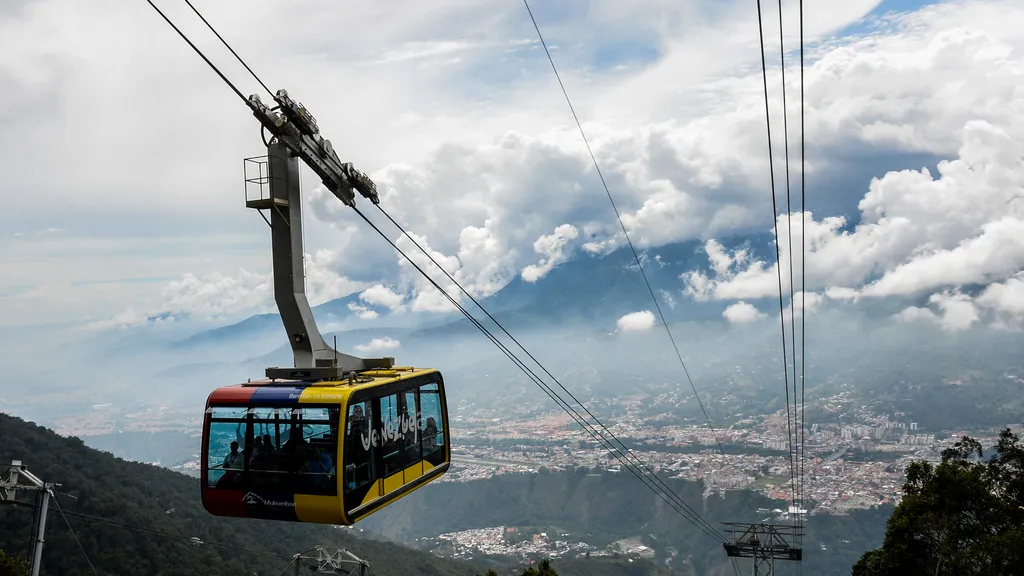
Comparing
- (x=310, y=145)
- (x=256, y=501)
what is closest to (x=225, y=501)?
(x=256, y=501)

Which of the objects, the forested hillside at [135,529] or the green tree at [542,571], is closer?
the green tree at [542,571]

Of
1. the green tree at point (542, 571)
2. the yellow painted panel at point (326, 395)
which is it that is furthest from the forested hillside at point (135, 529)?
the yellow painted panel at point (326, 395)

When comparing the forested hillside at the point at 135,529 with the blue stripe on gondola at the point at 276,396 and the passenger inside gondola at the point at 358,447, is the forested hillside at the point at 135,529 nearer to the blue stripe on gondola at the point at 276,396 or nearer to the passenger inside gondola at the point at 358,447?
the passenger inside gondola at the point at 358,447

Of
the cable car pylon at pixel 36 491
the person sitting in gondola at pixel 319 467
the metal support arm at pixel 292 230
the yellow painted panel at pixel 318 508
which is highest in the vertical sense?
the metal support arm at pixel 292 230

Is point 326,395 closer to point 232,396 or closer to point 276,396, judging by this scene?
point 276,396

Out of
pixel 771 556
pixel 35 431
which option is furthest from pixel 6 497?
pixel 35 431

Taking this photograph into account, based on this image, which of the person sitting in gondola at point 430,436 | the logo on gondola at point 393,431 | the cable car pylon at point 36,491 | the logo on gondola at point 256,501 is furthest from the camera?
the cable car pylon at point 36,491

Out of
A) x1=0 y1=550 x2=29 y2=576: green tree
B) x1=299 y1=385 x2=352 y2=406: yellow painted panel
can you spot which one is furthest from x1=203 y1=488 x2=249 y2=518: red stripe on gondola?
x1=0 y1=550 x2=29 y2=576: green tree
